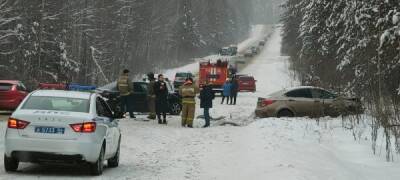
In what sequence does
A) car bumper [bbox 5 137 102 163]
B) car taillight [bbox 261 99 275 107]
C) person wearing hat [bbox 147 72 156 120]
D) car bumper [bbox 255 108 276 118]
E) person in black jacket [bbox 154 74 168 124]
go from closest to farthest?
car bumper [bbox 5 137 102 163], person in black jacket [bbox 154 74 168 124], person wearing hat [bbox 147 72 156 120], car bumper [bbox 255 108 276 118], car taillight [bbox 261 99 275 107]

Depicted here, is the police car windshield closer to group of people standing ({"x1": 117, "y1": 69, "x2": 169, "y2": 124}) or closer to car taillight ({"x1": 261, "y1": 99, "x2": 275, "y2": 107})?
group of people standing ({"x1": 117, "y1": 69, "x2": 169, "y2": 124})

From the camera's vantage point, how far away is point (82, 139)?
11.2 meters

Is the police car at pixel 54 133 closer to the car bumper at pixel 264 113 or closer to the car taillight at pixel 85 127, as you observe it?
the car taillight at pixel 85 127

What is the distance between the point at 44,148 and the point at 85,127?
752 mm

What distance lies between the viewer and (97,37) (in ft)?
204

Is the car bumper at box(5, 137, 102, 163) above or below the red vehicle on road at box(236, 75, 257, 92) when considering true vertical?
below

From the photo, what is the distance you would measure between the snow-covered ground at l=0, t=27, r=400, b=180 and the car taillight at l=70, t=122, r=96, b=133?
2.70ft

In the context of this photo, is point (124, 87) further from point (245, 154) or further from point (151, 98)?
point (245, 154)

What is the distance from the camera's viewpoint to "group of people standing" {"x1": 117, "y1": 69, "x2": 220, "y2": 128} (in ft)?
75.4

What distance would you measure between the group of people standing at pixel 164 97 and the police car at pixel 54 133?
1111cm

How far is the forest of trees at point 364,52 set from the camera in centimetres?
1707

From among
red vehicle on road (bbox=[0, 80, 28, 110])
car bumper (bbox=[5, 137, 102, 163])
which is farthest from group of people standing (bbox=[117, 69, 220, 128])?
car bumper (bbox=[5, 137, 102, 163])

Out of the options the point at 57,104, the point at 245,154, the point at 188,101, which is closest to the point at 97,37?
the point at 188,101

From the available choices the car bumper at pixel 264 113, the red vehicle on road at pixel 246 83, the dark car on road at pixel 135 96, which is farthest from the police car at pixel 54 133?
the red vehicle on road at pixel 246 83
